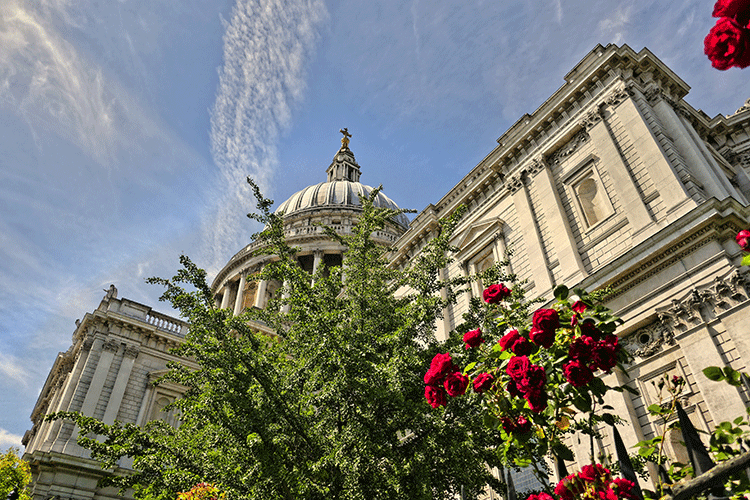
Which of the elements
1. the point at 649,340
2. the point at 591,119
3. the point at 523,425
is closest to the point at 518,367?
the point at 523,425

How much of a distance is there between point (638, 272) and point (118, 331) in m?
25.1

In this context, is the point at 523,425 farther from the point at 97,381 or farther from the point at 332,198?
the point at 332,198

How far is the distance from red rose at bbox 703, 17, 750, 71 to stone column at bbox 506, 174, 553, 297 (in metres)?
13.1

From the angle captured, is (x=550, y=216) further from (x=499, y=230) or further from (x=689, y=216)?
(x=689, y=216)

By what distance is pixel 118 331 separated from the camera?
1053 inches

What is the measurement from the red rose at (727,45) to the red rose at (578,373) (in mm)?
2112


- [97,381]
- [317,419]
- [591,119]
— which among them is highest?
[591,119]

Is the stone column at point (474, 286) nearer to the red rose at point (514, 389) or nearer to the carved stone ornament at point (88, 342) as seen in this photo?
the red rose at point (514, 389)

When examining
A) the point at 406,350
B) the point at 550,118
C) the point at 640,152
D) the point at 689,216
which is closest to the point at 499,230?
the point at 550,118

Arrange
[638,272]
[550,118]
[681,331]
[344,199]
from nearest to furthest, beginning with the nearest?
1. [681,331]
2. [638,272]
3. [550,118]
4. [344,199]

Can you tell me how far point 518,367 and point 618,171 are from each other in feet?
42.7

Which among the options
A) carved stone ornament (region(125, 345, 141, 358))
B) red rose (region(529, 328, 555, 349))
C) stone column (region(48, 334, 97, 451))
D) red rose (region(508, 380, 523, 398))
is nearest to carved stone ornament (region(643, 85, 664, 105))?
red rose (region(529, 328, 555, 349))

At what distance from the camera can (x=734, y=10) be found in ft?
7.47

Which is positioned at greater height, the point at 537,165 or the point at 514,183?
the point at 537,165
